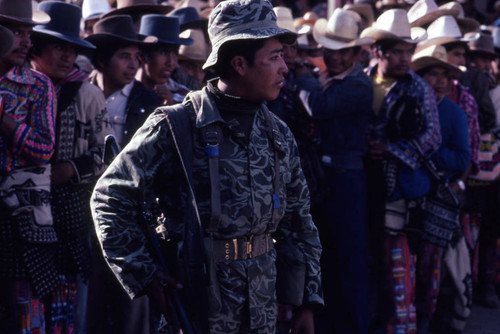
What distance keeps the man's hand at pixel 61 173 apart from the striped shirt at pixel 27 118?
0.17 meters

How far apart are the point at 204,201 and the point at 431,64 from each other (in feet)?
A: 14.2

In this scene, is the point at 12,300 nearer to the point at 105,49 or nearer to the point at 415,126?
the point at 105,49

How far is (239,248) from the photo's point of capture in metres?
3.42

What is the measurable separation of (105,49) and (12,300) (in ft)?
6.77

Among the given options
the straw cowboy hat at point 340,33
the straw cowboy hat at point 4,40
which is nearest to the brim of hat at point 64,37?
the straw cowboy hat at point 4,40

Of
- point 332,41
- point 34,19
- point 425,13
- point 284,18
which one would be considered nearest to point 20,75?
point 34,19

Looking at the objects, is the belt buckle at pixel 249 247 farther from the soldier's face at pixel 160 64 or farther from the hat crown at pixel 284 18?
the hat crown at pixel 284 18

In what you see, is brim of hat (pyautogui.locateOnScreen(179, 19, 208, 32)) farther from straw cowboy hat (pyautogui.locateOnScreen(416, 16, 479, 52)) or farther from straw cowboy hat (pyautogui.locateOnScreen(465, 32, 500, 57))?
straw cowboy hat (pyautogui.locateOnScreen(465, 32, 500, 57))

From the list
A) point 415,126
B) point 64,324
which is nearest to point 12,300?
point 64,324

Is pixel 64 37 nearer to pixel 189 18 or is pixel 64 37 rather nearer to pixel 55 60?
pixel 55 60

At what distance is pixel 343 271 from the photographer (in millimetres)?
6434

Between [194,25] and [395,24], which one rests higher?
[395,24]

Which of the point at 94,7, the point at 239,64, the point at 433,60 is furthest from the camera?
the point at 94,7

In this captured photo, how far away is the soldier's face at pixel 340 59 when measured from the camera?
647 centimetres
